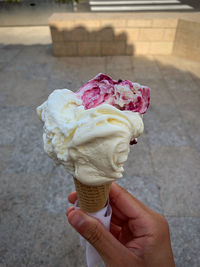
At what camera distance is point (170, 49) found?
18.6 feet

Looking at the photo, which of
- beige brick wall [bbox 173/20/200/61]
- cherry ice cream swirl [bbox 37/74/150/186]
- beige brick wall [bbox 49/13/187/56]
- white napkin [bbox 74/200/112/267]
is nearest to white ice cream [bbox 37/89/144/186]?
cherry ice cream swirl [bbox 37/74/150/186]

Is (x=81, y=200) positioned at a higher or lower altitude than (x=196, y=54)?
higher

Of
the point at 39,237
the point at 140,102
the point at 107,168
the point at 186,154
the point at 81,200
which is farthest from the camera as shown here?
the point at 186,154

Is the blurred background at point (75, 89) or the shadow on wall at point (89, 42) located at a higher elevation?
the shadow on wall at point (89, 42)

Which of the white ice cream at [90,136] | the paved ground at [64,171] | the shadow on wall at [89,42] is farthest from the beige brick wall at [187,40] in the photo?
the white ice cream at [90,136]

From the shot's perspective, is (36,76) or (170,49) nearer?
(36,76)

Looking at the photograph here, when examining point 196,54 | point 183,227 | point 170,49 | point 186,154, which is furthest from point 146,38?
point 183,227

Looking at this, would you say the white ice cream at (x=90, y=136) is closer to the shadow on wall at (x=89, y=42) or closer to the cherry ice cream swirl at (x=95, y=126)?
the cherry ice cream swirl at (x=95, y=126)

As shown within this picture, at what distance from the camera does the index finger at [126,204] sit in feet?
5.45

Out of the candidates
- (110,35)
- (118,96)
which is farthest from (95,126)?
(110,35)

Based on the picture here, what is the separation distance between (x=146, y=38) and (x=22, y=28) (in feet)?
16.6

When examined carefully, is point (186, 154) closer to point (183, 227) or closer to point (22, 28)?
point (183, 227)

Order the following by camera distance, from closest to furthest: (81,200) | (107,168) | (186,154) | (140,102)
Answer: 1. (107,168)
2. (140,102)
3. (81,200)
4. (186,154)

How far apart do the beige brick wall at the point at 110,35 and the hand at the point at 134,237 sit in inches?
186
